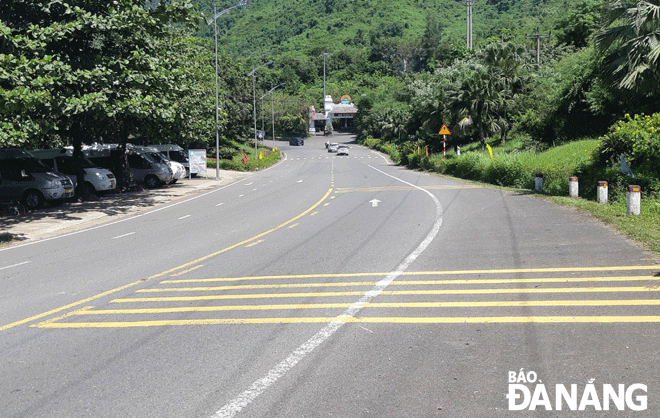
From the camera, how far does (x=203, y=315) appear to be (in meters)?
8.16

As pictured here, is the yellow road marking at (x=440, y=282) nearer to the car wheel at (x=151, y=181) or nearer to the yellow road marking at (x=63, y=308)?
the yellow road marking at (x=63, y=308)

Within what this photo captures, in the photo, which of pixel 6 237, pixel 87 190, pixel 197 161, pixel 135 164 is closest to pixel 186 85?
pixel 87 190

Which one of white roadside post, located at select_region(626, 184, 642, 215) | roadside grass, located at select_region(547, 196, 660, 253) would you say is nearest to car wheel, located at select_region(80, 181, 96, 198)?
roadside grass, located at select_region(547, 196, 660, 253)

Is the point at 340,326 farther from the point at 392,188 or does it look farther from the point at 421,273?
the point at 392,188

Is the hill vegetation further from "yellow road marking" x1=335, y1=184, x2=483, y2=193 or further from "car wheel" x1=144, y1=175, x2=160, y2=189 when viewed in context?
"yellow road marking" x1=335, y1=184, x2=483, y2=193

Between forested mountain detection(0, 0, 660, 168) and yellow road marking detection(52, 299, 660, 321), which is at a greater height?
forested mountain detection(0, 0, 660, 168)

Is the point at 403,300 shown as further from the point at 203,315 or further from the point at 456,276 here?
the point at 203,315

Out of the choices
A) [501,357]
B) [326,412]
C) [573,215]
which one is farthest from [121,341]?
[573,215]

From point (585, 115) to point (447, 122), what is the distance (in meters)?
19.8

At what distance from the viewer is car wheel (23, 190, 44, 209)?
87.2 ft

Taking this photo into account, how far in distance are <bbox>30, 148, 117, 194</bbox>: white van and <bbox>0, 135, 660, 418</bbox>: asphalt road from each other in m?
17.1

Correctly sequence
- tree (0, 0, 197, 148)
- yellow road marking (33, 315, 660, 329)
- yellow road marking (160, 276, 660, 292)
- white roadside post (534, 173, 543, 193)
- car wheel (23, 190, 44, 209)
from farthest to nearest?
car wheel (23, 190, 44, 209)
white roadside post (534, 173, 543, 193)
tree (0, 0, 197, 148)
yellow road marking (160, 276, 660, 292)
yellow road marking (33, 315, 660, 329)

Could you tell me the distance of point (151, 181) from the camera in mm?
38250

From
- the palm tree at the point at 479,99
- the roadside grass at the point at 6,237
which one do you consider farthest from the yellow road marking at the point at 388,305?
the palm tree at the point at 479,99
